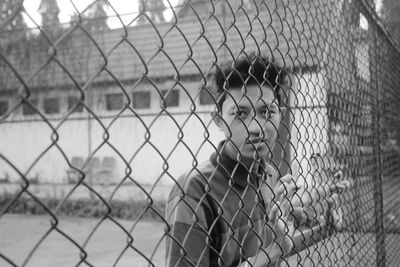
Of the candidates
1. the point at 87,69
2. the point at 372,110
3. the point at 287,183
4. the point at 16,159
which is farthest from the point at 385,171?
the point at 16,159

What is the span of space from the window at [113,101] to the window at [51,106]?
3.86 ft

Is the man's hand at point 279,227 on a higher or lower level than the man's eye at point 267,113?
lower

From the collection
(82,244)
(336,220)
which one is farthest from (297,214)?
(82,244)

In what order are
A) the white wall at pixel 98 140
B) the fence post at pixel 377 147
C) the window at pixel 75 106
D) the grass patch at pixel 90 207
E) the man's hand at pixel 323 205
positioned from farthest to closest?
the white wall at pixel 98 140 → the grass patch at pixel 90 207 → the fence post at pixel 377 147 → the man's hand at pixel 323 205 → the window at pixel 75 106

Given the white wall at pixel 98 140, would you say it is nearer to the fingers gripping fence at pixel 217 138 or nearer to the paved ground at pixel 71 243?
the fingers gripping fence at pixel 217 138

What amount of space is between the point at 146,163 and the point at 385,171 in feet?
23.3

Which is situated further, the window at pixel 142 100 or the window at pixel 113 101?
the window at pixel 142 100

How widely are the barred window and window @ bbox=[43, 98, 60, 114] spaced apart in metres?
1.18

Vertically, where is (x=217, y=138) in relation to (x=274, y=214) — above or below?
below

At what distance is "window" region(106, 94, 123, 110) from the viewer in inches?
419

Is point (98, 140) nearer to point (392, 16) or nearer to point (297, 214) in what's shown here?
point (392, 16)

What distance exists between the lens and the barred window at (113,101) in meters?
10.6

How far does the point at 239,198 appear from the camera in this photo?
1491 mm

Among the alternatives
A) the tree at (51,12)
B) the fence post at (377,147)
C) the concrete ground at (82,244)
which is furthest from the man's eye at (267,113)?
the concrete ground at (82,244)
